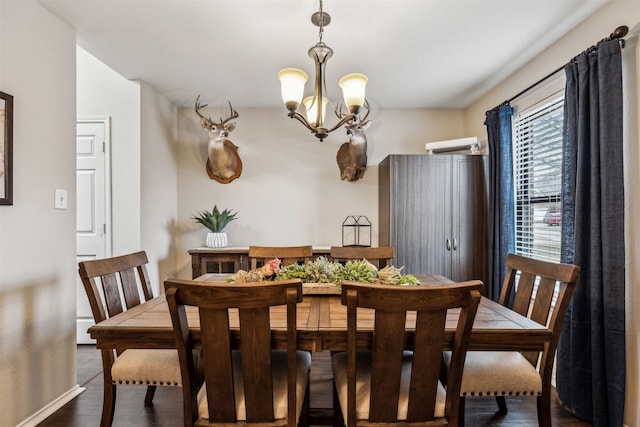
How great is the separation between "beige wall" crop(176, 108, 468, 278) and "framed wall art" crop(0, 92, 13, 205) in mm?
2032

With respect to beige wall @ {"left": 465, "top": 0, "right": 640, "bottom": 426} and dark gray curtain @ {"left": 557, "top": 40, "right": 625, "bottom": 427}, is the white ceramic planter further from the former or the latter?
beige wall @ {"left": 465, "top": 0, "right": 640, "bottom": 426}

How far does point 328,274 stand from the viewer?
74.7 inches

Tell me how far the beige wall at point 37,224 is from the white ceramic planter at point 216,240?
1.38m

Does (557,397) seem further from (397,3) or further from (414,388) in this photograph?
(397,3)

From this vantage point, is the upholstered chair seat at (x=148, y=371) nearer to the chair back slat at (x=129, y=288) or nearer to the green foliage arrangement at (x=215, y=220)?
the chair back slat at (x=129, y=288)

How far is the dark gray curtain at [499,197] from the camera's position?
9.16ft

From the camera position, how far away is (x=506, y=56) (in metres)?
2.58

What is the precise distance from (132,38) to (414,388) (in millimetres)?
2779

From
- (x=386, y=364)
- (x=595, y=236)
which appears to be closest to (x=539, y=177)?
(x=595, y=236)

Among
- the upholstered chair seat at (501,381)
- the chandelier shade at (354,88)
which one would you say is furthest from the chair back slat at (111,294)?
the upholstered chair seat at (501,381)

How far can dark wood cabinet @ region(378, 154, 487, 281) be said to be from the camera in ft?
10.5

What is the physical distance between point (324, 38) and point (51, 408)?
9.75ft

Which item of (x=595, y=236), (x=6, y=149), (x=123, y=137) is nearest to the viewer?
(x=6, y=149)

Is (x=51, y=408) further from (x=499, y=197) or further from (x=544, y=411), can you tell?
(x=499, y=197)
